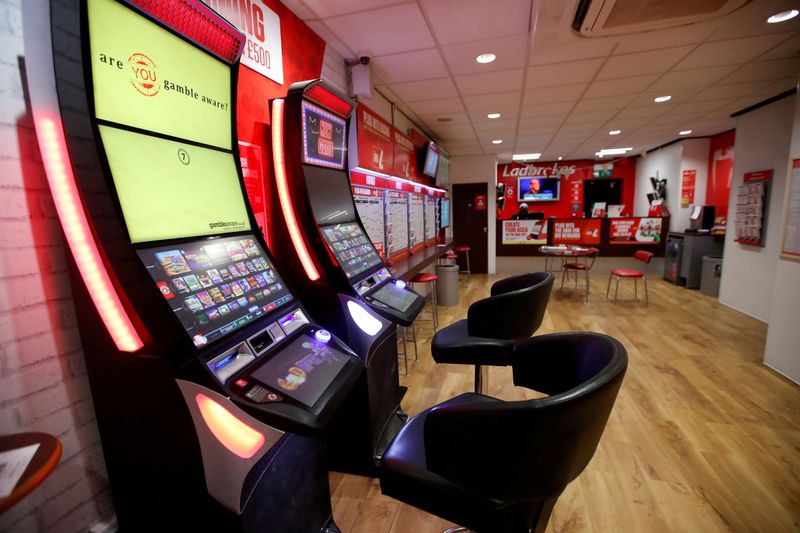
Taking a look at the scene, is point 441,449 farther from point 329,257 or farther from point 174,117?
point 174,117

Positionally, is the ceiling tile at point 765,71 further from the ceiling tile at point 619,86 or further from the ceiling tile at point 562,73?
the ceiling tile at point 562,73

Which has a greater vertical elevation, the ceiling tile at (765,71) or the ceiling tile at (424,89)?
the ceiling tile at (424,89)

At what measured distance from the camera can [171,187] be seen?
1.16m

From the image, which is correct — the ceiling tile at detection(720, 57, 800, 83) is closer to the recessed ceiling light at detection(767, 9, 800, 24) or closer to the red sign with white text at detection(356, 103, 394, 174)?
the recessed ceiling light at detection(767, 9, 800, 24)

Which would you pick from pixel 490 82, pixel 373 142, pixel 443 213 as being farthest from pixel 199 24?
pixel 443 213

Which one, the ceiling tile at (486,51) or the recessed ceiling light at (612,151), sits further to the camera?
the recessed ceiling light at (612,151)

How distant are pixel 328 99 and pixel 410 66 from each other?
164 cm

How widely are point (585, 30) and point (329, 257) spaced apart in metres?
2.49

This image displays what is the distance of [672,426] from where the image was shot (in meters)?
2.51

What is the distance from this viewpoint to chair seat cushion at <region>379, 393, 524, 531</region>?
1.02 meters

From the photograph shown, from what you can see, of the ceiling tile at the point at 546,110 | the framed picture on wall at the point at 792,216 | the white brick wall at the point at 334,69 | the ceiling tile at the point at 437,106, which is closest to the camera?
the white brick wall at the point at 334,69

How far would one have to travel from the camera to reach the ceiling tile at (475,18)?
7.78ft

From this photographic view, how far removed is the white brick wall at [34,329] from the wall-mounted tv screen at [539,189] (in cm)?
1137

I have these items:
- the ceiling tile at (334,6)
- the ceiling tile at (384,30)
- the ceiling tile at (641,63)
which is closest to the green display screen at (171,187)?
the ceiling tile at (334,6)
